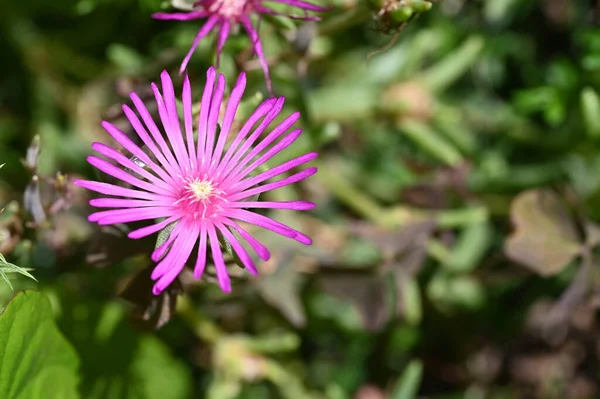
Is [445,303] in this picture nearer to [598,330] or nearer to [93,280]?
[598,330]

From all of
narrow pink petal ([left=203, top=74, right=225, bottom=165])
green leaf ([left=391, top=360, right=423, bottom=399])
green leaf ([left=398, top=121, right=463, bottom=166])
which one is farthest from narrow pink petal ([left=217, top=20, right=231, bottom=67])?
green leaf ([left=391, top=360, right=423, bottom=399])

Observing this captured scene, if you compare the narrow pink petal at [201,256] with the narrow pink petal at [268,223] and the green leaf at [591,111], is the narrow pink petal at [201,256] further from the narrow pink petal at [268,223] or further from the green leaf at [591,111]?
the green leaf at [591,111]

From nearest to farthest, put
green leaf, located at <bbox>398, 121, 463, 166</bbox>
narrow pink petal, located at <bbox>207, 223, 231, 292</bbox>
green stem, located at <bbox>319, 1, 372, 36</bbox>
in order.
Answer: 1. narrow pink petal, located at <bbox>207, 223, 231, 292</bbox>
2. green stem, located at <bbox>319, 1, 372, 36</bbox>
3. green leaf, located at <bbox>398, 121, 463, 166</bbox>

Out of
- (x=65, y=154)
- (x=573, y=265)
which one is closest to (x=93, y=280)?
(x=65, y=154)

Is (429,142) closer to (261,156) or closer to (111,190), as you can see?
(261,156)

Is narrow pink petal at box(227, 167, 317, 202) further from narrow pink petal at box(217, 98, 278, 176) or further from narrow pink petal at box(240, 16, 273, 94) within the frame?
narrow pink petal at box(240, 16, 273, 94)

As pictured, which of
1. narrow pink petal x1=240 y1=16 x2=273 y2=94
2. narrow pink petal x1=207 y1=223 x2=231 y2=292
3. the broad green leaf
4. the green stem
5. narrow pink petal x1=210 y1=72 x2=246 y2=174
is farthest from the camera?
the broad green leaf

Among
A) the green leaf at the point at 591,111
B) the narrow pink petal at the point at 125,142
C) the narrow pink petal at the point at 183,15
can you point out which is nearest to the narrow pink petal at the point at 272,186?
the narrow pink petal at the point at 125,142
